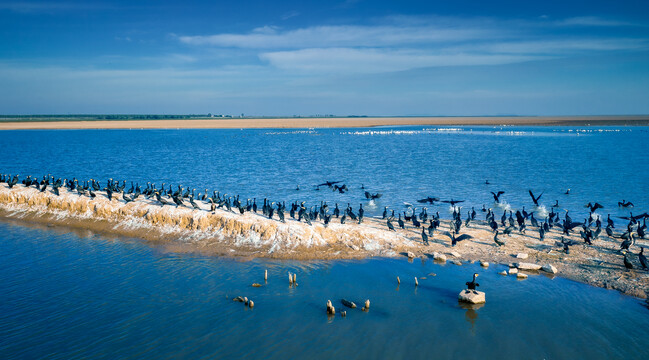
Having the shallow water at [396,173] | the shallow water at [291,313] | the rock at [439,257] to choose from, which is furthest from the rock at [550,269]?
the shallow water at [396,173]

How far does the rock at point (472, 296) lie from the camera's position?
1393 centimetres

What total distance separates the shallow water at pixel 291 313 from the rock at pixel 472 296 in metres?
0.32


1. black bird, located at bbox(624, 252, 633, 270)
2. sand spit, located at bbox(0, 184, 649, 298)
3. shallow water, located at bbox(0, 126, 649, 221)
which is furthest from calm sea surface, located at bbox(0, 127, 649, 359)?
shallow water, located at bbox(0, 126, 649, 221)

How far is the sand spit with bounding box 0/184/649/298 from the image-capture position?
17.1m

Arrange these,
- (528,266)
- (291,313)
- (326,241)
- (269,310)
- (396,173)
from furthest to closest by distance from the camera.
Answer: (396,173) < (326,241) < (528,266) < (269,310) < (291,313)

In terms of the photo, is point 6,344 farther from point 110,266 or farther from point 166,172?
point 166,172

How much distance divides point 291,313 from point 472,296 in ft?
20.9

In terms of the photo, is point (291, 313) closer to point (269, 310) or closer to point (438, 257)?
point (269, 310)

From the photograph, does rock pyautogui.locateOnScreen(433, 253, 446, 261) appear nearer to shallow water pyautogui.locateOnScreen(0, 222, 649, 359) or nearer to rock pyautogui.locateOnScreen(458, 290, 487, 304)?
shallow water pyautogui.locateOnScreen(0, 222, 649, 359)

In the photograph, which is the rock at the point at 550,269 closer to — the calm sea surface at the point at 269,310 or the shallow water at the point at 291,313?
the calm sea surface at the point at 269,310

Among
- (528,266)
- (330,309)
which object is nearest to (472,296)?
(528,266)

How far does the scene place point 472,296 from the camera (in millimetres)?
13945

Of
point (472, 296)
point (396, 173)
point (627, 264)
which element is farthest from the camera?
point (396, 173)

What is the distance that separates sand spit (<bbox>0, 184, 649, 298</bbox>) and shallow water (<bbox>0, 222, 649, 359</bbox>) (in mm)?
1076
